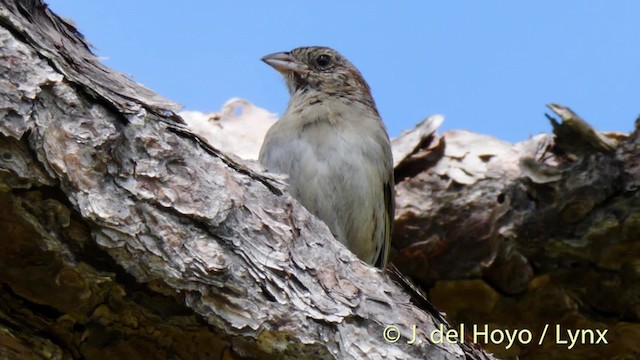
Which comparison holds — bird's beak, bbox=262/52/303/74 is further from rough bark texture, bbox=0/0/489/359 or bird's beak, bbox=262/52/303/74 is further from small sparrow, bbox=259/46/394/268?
rough bark texture, bbox=0/0/489/359

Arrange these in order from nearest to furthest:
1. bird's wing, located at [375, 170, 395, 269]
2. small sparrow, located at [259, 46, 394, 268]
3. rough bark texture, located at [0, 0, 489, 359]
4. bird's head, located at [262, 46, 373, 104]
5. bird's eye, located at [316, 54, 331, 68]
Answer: rough bark texture, located at [0, 0, 489, 359] → small sparrow, located at [259, 46, 394, 268] → bird's wing, located at [375, 170, 395, 269] → bird's head, located at [262, 46, 373, 104] → bird's eye, located at [316, 54, 331, 68]

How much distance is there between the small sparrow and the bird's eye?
358 millimetres

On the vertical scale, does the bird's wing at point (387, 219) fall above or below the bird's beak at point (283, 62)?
below

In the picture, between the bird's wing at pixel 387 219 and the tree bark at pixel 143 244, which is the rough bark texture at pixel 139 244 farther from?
A: the bird's wing at pixel 387 219

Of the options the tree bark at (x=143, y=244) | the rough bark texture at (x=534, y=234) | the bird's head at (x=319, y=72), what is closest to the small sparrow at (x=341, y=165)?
the bird's head at (x=319, y=72)

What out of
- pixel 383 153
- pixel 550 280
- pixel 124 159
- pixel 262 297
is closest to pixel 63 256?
pixel 124 159

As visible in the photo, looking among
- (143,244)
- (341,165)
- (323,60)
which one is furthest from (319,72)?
(143,244)

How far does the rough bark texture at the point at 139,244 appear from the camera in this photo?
339 centimetres

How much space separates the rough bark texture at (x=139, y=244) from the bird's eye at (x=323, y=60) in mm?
2683

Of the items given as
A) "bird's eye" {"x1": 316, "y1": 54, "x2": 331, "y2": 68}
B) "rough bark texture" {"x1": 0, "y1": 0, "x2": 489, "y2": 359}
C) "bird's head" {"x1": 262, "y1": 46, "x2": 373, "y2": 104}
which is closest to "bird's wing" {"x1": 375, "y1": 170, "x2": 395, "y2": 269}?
"bird's head" {"x1": 262, "y1": 46, "x2": 373, "y2": 104}

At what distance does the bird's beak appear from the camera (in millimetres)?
6422

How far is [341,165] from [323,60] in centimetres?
115

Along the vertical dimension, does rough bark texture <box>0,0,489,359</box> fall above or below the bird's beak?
below

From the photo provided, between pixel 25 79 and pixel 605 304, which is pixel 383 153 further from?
pixel 25 79
